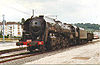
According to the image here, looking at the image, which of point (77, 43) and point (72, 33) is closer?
point (72, 33)

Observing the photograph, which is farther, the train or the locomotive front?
the locomotive front

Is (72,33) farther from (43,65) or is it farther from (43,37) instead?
(43,65)

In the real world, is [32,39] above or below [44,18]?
below

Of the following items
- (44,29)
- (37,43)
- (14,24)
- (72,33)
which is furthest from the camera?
(14,24)

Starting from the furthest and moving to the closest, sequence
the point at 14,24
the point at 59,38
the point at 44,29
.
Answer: the point at 14,24
the point at 59,38
the point at 44,29

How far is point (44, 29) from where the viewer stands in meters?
14.6

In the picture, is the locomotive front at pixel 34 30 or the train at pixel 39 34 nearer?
the train at pixel 39 34

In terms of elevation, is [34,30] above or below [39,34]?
above

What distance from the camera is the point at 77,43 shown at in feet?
84.2

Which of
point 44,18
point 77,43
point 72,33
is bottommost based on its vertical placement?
point 77,43

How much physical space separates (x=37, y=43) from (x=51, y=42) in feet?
5.97

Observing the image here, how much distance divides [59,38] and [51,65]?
31.6 feet

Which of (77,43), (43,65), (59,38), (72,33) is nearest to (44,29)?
(59,38)

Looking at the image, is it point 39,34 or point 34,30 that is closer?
point 39,34
